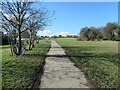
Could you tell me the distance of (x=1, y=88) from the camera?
116 inches

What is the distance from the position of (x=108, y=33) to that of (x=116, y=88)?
51822 millimetres

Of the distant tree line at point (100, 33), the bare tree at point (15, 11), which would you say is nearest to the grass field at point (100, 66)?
the bare tree at point (15, 11)

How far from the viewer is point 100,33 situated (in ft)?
189

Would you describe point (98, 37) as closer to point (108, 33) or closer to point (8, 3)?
point (108, 33)

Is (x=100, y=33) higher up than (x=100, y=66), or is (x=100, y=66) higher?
(x=100, y=33)

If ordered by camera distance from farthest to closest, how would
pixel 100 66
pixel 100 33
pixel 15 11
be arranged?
pixel 100 33
pixel 15 11
pixel 100 66

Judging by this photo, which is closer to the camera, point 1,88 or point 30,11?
point 1,88

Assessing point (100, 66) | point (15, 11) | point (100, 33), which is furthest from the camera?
point (100, 33)

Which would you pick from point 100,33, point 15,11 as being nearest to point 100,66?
point 15,11

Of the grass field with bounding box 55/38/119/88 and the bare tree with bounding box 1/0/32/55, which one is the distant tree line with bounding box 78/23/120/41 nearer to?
the grass field with bounding box 55/38/119/88

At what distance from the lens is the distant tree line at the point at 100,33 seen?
47.8 meters

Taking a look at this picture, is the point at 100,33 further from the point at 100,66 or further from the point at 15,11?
the point at 100,66

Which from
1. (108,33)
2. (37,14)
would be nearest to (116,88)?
(37,14)

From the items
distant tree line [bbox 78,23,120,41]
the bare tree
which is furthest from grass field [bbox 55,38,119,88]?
distant tree line [bbox 78,23,120,41]
